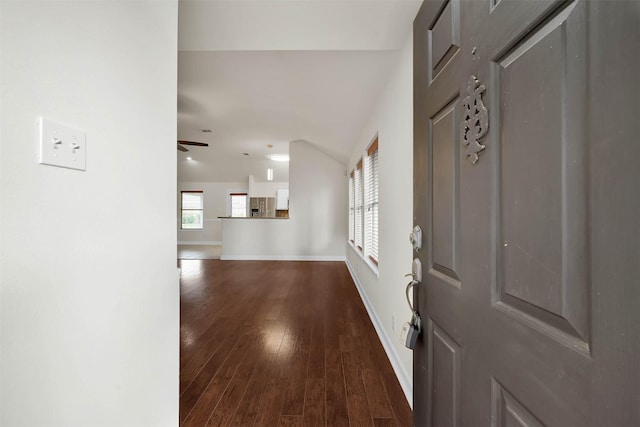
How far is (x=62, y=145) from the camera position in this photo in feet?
2.57

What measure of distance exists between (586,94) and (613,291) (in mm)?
290

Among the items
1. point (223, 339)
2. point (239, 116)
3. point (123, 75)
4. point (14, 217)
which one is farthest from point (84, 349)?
point (239, 116)

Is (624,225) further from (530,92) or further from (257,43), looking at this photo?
(257,43)

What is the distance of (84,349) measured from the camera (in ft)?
2.81

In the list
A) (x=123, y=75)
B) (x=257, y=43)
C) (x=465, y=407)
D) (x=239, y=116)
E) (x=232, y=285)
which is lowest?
(x=232, y=285)

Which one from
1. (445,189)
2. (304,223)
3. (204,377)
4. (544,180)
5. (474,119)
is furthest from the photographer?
(304,223)

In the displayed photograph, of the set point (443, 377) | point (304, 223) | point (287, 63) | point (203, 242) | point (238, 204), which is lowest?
point (203, 242)

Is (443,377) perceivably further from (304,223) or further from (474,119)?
(304,223)

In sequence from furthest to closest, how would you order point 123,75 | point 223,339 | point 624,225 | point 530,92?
point 223,339 → point 123,75 → point 530,92 → point 624,225

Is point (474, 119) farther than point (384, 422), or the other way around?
point (384, 422)

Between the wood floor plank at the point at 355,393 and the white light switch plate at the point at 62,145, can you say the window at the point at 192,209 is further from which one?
the white light switch plate at the point at 62,145

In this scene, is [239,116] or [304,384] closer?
[304,384]

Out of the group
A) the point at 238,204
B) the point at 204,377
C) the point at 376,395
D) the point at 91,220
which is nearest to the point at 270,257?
the point at 238,204

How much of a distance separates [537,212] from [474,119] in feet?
0.94
